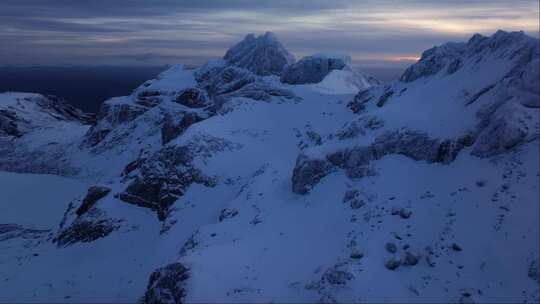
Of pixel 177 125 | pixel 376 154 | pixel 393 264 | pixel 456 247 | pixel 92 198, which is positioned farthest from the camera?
pixel 177 125

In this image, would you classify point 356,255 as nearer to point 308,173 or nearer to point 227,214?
point 308,173

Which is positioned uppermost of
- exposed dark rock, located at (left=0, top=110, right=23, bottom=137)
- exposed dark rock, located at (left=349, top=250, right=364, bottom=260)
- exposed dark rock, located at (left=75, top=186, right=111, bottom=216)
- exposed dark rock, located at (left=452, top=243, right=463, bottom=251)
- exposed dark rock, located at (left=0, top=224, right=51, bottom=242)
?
exposed dark rock, located at (left=452, top=243, right=463, bottom=251)

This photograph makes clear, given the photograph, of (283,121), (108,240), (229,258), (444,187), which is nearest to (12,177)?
(108,240)

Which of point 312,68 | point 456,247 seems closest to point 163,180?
point 456,247

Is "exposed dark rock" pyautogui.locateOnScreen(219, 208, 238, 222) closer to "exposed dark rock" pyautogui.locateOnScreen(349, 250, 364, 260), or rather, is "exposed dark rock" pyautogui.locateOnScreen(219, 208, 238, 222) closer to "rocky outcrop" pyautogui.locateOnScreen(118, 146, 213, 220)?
"rocky outcrop" pyautogui.locateOnScreen(118, 146, 213, 220)

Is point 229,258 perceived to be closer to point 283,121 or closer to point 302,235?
point 302,235

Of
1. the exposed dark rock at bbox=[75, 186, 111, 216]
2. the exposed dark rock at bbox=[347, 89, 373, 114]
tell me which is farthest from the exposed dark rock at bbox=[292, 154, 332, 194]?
the exposed dark rock at bbox=[75, 186, 111, 216]

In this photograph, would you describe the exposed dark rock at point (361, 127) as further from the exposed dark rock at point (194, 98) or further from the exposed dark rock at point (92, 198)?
the exposed dark rock at point (194, 98)
